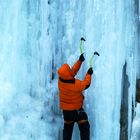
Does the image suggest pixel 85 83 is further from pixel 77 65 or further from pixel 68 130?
pixel 68 130

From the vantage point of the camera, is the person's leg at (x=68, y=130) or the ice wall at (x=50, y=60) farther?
the ice wall at (x=50, y=60)

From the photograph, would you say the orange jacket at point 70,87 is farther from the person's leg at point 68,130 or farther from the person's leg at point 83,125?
the person's leg at point 68,130

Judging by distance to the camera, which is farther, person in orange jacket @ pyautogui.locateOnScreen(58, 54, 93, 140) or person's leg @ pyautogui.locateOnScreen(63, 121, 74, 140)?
person's leg @ pyautogui.locateOnScreen(63, 121, 74, 140)

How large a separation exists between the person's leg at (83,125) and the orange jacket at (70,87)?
0.32 ft

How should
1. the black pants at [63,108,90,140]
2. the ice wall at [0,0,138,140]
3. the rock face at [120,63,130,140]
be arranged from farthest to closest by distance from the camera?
1. the rock face at [120,63,130,140]
2. the ice wall at [0,0,138,140]
3. the black pants at [63,108,90,140]

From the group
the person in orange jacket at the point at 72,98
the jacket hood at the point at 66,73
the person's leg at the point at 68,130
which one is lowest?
the person's leg at the point at 68,130

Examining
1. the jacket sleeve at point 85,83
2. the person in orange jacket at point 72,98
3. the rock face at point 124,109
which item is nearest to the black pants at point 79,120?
the person in orange jacket at point 72,98

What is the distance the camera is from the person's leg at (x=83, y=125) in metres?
5.44

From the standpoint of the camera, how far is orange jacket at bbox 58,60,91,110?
17.4ft

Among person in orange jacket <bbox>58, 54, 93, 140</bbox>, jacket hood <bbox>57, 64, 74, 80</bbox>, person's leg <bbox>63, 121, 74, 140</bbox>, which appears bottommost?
person's leg <bbox>63, 121, 74, 140</bbox>

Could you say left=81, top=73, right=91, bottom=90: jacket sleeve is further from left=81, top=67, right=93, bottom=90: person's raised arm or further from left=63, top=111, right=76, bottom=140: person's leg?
left=63, top=111, right=76, bottom=140: person's leg

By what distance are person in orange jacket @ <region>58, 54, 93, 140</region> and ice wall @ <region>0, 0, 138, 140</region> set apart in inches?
12.9

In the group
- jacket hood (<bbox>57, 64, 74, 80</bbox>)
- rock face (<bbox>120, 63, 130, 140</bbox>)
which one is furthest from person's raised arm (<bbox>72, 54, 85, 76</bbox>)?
rock face (<bbox>120, 63, 130, 140</bbox>)

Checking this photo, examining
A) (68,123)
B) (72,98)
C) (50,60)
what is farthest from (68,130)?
(50,60)
